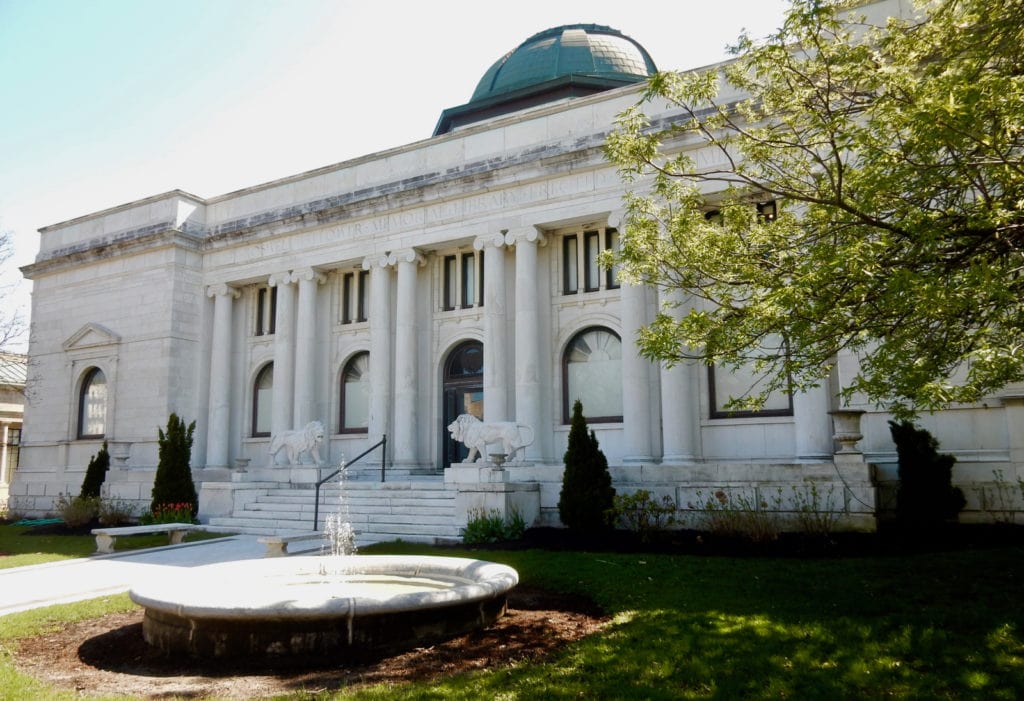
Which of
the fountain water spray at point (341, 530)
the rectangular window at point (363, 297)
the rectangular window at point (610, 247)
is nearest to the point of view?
the fountain water spray at point (341, 530)

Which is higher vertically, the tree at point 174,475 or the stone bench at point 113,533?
the tree at point 174,475

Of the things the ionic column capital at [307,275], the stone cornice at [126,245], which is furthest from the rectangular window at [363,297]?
the stone cornice at [126,245]

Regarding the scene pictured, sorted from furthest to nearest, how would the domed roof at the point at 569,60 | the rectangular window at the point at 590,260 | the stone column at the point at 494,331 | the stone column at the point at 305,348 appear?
the domed roof at the point at 569,60 < the stone column at the point at 305,348 < the rectangular window at the point at 590,260 < the stone column at the point at 494,331

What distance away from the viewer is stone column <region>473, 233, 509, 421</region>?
2020 centimetres

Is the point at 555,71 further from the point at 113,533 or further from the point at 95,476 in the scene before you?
the point at 113,533

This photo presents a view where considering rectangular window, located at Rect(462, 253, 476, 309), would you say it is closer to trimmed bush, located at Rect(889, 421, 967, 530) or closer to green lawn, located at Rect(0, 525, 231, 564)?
green lawn, located at Rect(0, 525, 231, 564)

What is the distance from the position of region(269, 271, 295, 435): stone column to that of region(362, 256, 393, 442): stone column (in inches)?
115

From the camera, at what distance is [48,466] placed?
27.2 metres

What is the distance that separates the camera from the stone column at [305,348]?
2334 centimetres

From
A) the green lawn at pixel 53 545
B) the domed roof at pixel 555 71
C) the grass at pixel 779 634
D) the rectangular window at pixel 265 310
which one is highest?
the domed roof at pixel 555 71

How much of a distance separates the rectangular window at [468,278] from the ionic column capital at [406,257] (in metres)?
1.28

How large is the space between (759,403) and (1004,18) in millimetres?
4648

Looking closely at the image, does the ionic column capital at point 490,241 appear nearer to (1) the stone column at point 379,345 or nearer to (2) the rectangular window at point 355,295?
(1) the stone column at point 379,345

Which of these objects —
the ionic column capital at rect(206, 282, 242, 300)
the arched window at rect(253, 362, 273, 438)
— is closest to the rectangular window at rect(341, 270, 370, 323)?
the arched window at rect(253, 362, 273, 438)
